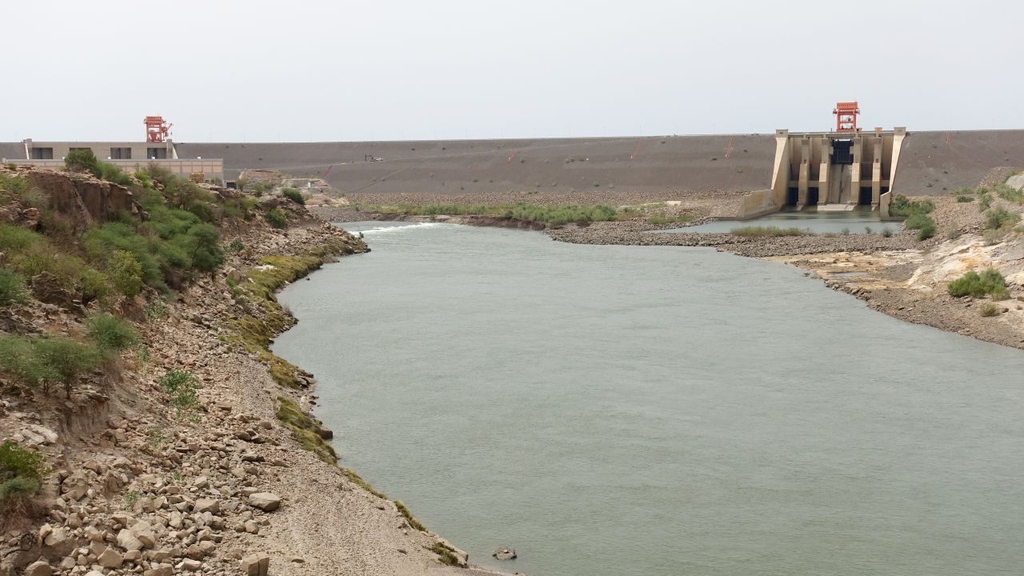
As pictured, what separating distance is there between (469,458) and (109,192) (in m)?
14.0

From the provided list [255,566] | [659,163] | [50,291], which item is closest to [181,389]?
[50,291]

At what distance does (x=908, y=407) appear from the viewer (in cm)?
1816

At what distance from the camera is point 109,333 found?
15.2 m

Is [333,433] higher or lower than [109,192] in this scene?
lower

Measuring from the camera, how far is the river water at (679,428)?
41.3 ft

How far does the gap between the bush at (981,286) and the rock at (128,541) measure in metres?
22.8

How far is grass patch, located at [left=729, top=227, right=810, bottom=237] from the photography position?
1794 inches

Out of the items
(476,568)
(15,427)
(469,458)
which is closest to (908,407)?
(469,458)

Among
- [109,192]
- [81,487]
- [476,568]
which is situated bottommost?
[476,568]

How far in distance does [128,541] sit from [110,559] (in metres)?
0.34

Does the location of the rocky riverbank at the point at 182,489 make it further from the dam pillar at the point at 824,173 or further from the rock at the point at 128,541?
the dam pillar at the point at 824,173

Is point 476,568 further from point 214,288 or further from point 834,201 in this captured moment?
point 834,201

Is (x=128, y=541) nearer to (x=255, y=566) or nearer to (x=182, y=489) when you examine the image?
(x=255, y=566)

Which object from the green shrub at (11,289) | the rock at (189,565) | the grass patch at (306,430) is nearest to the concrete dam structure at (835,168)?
the grass patch at (306,430)
